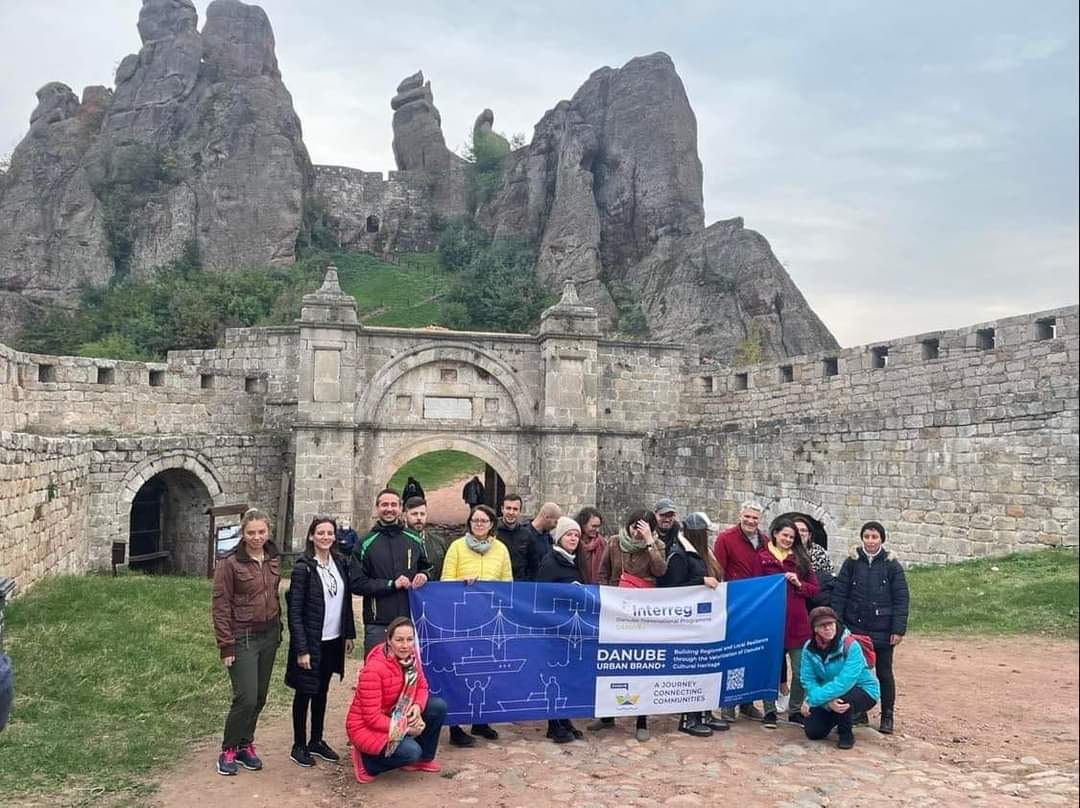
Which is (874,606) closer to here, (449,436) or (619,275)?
(449,436)

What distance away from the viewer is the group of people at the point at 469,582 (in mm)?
4793

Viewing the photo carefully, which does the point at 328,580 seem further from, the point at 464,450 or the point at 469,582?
the point at 464,450

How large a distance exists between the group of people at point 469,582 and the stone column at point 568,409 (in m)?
10.5

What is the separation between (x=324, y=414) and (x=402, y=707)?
12.1 meters

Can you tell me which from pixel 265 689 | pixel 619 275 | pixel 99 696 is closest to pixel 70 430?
pixel 99 696

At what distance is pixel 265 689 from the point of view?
5.11 metres

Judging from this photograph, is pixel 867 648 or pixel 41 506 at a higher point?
pixel 41 506

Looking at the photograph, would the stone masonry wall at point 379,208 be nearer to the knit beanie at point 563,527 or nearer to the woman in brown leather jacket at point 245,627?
the knit beanie at point 563,527

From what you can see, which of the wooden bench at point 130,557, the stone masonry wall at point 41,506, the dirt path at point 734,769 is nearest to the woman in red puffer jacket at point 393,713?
the dirt path at point 734,769

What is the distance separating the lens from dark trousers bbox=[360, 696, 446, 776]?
185 inches

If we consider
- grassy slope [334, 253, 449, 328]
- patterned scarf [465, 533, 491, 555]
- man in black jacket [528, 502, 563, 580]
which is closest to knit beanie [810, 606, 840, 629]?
man in black jacket [528, 502, 563, 580]

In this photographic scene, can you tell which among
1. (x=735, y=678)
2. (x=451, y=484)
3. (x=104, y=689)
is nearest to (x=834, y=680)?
(x=735, y=678)

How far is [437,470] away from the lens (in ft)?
94.6

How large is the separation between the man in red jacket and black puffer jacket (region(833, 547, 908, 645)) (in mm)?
649
